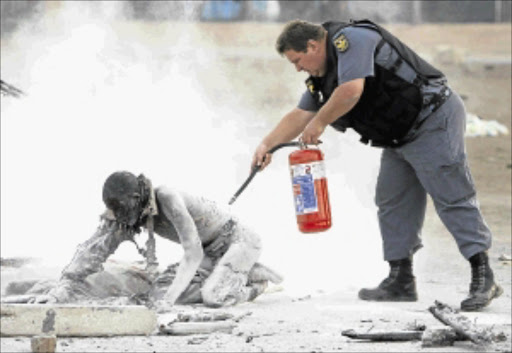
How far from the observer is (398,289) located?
722 cm

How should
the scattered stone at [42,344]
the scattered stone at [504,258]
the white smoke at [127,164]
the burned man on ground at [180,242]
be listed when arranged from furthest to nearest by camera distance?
the white smoke at [127,164], the scattered stone at [504,258], the burned man on ground at [180,242], the scattered stone at [42,344]

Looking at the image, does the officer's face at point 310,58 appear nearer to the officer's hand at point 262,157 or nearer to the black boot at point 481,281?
the officer's hand at point 262,157

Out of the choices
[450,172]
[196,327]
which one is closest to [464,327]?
[196,327]

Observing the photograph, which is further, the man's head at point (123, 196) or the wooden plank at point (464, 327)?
the man's head at point (123, 196)

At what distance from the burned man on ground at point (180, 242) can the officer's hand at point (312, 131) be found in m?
0.84

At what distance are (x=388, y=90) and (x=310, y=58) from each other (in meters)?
0.47

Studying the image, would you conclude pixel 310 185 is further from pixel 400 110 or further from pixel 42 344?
pixel 42 344

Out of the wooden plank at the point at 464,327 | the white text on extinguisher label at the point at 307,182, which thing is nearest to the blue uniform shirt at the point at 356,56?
the white text on extinguisher label at the point at 307,182

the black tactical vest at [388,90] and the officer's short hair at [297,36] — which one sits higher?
the officer's short hair at [297,36]

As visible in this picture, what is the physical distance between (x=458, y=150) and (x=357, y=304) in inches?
41.5

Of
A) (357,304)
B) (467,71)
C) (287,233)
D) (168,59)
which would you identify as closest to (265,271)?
(357,304)

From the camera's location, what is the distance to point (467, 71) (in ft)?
86.6

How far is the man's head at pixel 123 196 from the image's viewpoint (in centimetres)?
Result: 668

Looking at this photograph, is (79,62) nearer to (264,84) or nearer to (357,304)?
(357,304)
